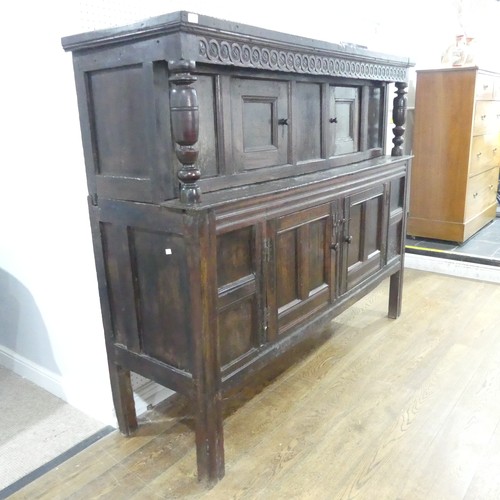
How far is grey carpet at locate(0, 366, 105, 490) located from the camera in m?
1.71

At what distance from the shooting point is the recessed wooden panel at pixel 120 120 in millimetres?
1386

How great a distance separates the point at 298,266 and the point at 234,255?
14.9 inches

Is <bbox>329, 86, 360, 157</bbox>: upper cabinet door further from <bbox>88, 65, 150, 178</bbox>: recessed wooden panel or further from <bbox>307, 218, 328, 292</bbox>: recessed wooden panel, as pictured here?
<bbox>88, 65, 150, 178</bbox>: recessed wooden panel

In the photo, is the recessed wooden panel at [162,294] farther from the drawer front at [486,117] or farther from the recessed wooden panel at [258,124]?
the drawer front at [486,117]

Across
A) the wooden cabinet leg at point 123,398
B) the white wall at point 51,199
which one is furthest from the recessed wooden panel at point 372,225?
the wooden cabinet leg at point 123,398

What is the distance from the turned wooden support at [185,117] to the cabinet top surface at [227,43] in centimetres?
5

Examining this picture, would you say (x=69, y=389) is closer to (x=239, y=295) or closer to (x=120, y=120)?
(x=239, y=295)

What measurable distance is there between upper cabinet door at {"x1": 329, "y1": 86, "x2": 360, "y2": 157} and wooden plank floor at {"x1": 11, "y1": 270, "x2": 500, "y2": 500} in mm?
1005

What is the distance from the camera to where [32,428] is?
1894mm

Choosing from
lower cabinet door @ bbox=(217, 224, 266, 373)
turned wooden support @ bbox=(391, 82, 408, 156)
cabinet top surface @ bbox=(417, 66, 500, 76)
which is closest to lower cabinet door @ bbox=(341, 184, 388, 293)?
turned wooden support @ bbox=(391, 82, 408, 156)

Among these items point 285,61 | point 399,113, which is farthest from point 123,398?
point 399,113

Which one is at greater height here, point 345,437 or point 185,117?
point 185,117

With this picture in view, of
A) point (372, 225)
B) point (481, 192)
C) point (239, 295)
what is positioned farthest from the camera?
point (481, 192)

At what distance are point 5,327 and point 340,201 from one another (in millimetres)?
1654
